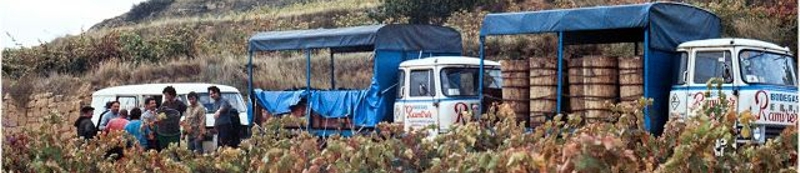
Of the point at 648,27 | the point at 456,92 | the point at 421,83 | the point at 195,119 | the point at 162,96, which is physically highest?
the point at 648,27

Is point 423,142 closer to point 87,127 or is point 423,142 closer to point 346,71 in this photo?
point 87,127

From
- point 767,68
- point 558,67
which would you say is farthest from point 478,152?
point 767,68

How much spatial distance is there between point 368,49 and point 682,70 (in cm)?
572

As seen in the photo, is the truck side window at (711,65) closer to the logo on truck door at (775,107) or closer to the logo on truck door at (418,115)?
the logo on truck door at (775,107)

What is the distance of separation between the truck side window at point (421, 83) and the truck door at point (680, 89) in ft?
10.7

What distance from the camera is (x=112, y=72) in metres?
31.9

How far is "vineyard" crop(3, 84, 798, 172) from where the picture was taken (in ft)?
12.0

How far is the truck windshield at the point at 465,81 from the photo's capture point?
14.7 meters

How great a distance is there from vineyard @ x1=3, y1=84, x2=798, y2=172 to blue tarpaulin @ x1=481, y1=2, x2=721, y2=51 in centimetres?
621

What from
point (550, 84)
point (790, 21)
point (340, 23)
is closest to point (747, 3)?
point (790, 21)

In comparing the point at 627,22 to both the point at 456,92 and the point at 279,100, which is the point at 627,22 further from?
the point at 279,100

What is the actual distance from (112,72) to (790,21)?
18.3 metres

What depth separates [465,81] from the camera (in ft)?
49.0

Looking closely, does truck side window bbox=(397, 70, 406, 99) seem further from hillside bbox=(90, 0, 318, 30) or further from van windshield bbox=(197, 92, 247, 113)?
hillside bbox=(90, 0, 318, 30)
